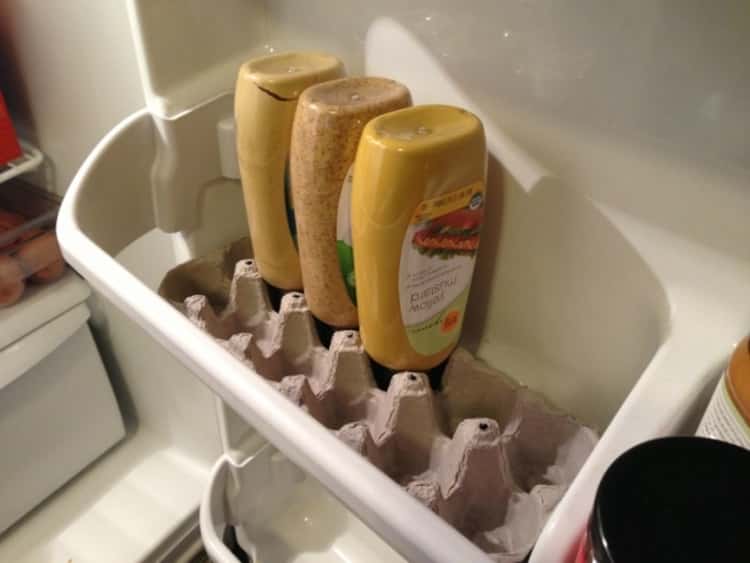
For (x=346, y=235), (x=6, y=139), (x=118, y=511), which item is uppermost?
(x=346, y=235)

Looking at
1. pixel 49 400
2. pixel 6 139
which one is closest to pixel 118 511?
pixel 49 400

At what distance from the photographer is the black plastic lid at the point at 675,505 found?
0.78 ft

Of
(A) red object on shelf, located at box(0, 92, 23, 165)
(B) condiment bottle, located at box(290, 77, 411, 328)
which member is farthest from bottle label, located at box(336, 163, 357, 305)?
(A) red object on shelf, located at box(0, 92, 23, 165)

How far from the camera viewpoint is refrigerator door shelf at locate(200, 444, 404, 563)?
700mm

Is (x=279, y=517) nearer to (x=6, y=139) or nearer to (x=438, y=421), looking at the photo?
(x=438, y=421)

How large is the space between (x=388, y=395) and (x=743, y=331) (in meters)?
0.21

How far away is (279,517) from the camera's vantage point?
753 millimetres

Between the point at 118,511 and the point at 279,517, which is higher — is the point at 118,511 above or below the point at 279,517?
below

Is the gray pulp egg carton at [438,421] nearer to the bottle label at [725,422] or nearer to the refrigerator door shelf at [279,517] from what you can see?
the bottle label at [725,422]

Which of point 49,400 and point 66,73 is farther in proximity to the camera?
point 49,400

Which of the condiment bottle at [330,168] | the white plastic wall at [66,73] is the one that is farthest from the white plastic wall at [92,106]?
the condiment bottle at [330,168]

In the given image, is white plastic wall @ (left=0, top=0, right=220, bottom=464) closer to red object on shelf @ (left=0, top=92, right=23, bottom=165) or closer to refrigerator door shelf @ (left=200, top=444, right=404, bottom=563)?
red object on shelf @ (left=0, top=92, right=23, bottom=165)

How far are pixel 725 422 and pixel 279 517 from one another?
1.85ft

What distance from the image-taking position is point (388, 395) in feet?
1.48
